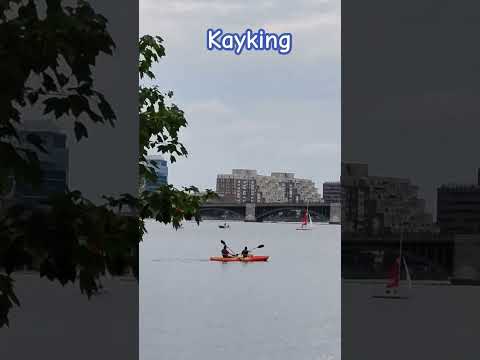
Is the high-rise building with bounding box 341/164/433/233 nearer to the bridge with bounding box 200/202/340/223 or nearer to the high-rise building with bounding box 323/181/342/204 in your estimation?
the bridge with bounding box 200/202/340/223

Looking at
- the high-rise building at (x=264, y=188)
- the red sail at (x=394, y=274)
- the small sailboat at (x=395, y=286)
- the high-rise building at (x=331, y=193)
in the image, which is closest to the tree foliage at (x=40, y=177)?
the red sail at (x=394, y=274)

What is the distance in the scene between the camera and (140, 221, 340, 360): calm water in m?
9.15

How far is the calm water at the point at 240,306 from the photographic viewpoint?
9148 mm

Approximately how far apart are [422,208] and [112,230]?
942 centimetres

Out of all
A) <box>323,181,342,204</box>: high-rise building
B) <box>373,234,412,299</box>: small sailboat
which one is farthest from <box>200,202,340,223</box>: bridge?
<box>373,234,412,299</box>: small sailboat

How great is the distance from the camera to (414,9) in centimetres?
912

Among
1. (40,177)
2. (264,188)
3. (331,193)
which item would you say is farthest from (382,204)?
(264,188)

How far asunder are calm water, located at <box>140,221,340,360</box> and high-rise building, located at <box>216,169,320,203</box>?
14.5 metres

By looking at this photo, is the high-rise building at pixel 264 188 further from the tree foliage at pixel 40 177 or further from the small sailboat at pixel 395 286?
the tree foliage at pixel 40 177

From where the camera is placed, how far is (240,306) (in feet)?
53.1

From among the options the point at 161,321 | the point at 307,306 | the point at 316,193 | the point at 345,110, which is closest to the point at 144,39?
the point at 345,110

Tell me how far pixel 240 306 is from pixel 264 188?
38725 millimetres

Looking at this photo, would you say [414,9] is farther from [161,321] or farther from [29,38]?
[29,38]

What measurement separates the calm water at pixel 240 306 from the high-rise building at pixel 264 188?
47.4 feet
